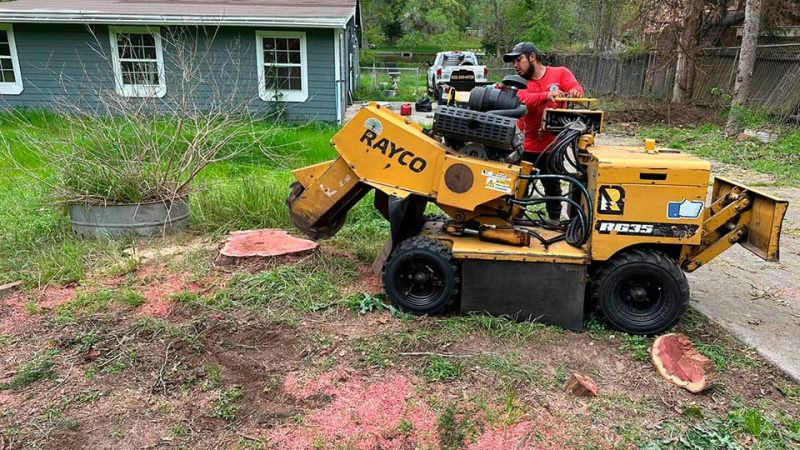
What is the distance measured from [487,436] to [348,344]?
3.65 feet

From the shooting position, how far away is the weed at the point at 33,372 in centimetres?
318

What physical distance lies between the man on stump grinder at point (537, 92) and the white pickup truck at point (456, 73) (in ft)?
41.5

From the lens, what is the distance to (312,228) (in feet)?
14.3

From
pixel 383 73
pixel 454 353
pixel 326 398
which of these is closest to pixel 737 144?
pixel 454 353

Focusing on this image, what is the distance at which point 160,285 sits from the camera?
4477mm

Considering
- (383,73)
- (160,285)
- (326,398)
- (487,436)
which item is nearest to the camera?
(487,436)

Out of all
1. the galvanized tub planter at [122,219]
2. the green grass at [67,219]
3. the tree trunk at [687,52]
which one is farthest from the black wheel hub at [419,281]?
the tree trunk at [687,52]

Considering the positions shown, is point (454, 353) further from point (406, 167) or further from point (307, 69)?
point (307, 69)

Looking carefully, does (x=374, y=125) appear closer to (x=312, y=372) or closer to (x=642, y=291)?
(x=312, y=372)

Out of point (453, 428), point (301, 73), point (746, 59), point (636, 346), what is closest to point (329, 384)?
point (453, 428)

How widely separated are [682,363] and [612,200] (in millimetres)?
991

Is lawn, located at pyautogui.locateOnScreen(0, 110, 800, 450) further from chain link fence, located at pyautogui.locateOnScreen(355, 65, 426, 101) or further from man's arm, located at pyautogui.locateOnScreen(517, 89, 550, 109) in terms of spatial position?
chain link fence, located at pyautogui.locateOnScreen(355, 65, 426, 101)

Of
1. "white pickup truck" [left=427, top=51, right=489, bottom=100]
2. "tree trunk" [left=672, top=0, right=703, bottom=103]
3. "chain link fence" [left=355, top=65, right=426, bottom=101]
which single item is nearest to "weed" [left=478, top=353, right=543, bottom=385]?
"tree trunk" [left=672, top=0, right=703, bottom=103]

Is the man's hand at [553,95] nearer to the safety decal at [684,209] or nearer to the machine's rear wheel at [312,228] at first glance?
the safety decal at [684,209]
